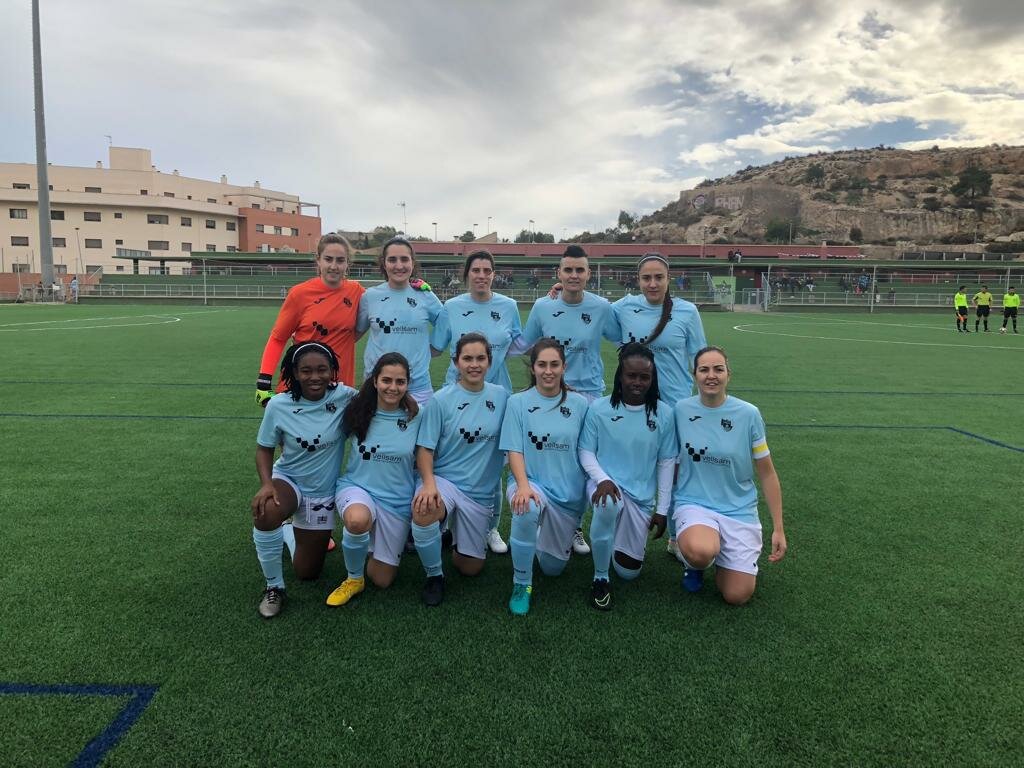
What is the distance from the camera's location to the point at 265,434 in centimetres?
314

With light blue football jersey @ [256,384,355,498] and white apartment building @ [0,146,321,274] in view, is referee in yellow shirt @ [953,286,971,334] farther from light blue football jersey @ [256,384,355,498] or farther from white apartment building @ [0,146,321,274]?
white apartment building @ [0,146,321,274]

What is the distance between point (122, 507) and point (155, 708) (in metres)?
2.37

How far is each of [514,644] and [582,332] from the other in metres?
2.10

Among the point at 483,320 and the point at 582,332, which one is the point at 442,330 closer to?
the point at 483,320

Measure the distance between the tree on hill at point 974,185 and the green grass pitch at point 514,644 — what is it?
10845 centimetres

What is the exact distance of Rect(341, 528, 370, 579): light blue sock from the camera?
9.84ft

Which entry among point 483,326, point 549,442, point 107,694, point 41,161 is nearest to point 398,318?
point 483,326

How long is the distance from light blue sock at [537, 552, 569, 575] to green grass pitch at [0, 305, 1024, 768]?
0.20ft

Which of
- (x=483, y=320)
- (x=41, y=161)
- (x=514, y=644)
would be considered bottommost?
(x=514, y=644)

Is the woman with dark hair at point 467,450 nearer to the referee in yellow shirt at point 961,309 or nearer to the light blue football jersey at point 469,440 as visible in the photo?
the light blue football jersey at point 469,440

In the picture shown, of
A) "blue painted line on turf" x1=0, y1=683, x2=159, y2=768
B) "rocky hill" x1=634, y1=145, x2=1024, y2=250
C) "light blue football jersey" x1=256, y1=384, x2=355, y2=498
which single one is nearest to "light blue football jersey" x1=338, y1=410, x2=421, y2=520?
"light blue football jersey" x1=256, y1=384, x2=355, y2=498

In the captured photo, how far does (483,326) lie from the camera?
4.14m

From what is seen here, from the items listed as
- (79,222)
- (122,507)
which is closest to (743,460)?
(122,507)

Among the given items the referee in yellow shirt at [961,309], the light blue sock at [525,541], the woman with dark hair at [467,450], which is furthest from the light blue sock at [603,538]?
the referee in yellow shirt at [961,309]
